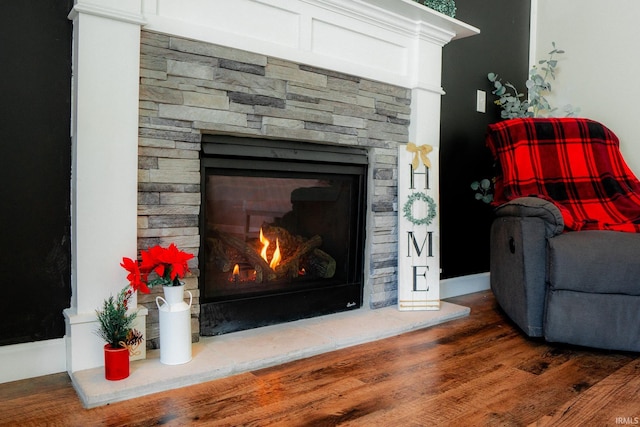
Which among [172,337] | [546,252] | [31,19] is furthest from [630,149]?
[31,19]

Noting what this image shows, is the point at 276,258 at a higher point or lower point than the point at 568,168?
lower

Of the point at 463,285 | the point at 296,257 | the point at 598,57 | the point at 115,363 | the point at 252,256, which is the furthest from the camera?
the point at 598,57

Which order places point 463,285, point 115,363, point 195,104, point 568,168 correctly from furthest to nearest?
1. point 463,285
2. point 568,168
3. point 195,104
4. point 115,363

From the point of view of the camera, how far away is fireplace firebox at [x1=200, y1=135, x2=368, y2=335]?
1891 mm

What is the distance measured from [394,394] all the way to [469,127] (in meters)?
1.90

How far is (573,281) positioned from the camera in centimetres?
185

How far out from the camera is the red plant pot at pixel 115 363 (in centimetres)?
144

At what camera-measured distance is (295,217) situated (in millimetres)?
2154

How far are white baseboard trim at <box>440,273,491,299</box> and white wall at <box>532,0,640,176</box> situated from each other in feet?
3.67

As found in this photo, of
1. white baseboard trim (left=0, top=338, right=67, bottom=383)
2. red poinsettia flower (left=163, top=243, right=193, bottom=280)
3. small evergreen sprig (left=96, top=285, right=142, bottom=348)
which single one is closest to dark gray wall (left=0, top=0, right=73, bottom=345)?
white baseboard trim (left=0, top=338, right=67, bottom=383)

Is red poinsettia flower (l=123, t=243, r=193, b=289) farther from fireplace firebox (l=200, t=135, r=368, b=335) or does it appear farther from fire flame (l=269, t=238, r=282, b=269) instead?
fire flame (l=269, t=238, r=282, b=269)

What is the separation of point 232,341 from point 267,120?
0.84 m

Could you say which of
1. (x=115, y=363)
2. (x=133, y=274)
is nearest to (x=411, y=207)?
(x=133, y=274)

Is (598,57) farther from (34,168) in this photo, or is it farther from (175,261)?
(34,168)
